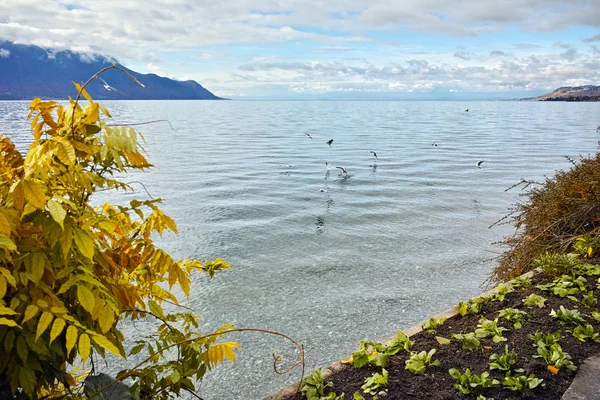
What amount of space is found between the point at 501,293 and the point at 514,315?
753 mm

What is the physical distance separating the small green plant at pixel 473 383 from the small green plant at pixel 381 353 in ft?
2.10

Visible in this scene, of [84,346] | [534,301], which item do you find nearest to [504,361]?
[534,301]

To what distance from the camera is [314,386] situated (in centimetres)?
364

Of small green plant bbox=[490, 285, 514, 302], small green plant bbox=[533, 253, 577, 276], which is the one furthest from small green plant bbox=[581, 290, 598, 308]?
small green plant bbox=[533, 253, 577, 276]

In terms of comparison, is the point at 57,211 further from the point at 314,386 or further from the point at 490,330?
the point at 490,330

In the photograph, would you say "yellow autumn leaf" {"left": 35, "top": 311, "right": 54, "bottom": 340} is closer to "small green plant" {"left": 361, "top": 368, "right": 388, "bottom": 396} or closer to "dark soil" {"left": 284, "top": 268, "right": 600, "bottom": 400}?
"dark soil" {"left": 284, "top": 268, "right": 600, "bottom": 400}

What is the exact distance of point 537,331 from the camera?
13.9 ft

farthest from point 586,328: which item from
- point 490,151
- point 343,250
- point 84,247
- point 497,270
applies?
point 490,151

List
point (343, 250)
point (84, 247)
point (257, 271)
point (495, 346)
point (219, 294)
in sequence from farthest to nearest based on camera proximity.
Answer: point (343, 250) → point (257, 271) → point (219, 294) → point (495, 346) → point (84, 247)

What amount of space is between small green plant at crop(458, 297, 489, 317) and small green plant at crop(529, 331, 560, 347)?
84 centimetres

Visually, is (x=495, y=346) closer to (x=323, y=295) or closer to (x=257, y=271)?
(x=323, y=295)

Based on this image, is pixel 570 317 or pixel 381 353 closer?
pixel 381 353

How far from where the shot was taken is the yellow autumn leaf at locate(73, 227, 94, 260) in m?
1.88

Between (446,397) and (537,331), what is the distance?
4.97 ft
